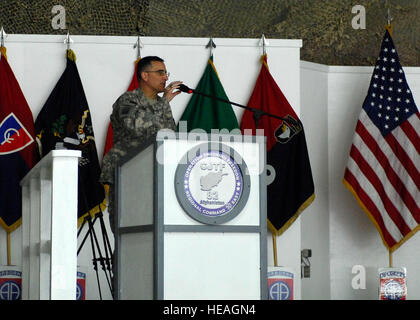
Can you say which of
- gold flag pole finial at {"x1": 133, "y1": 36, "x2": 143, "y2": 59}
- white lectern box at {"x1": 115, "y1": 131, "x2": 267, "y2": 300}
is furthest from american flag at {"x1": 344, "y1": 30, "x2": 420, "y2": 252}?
white lectern box at {"x1": 115, "y1": 131, "x2": 267, "y2": 300}

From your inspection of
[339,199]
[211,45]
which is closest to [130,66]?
[211,45]

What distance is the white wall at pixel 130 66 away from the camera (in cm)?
595

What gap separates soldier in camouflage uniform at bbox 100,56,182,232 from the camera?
12.9ft

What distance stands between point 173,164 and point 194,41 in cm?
314

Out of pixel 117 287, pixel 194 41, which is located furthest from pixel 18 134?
pixel 117 287

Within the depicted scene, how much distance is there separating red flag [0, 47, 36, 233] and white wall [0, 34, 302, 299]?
0.12 meters

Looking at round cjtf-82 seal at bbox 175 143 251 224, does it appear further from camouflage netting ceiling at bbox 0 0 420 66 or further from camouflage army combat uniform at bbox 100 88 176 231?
camouflage netting ceiling at bbox 0 0 420 66

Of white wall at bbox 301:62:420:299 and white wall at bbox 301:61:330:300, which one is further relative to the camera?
white wall at bbox 301:62:420:299

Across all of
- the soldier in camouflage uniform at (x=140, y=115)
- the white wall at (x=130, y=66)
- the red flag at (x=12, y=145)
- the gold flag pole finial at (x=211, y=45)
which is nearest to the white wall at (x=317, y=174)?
the white wall at (x=130, y=66)

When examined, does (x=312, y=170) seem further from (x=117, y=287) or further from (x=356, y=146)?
(x=117, y=287)

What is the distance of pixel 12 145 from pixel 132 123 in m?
2.09

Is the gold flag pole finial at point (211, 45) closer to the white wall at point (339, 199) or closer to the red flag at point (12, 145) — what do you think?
the white wall at point (339, 199)

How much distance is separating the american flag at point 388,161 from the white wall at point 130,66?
648 millimetres

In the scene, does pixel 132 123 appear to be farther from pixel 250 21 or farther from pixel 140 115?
pixel 250 21
